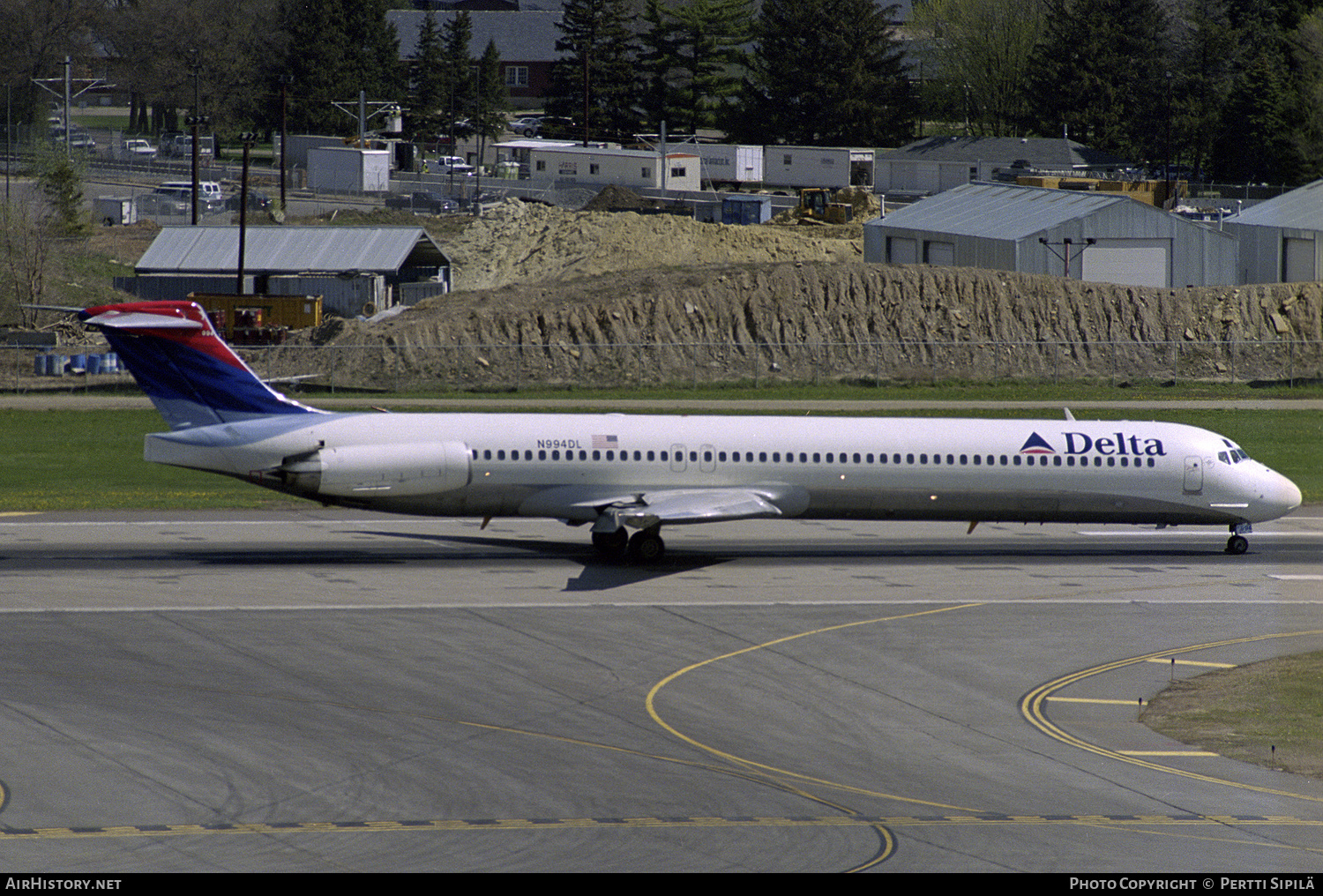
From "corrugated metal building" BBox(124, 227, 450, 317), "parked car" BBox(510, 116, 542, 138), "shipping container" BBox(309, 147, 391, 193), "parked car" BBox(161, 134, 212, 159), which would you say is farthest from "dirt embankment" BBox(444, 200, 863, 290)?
"parked car" BBox(510, 116, 542, 138)

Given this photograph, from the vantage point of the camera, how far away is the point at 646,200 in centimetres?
11350

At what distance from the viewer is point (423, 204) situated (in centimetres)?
12006

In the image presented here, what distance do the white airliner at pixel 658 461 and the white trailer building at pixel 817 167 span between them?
90.2 m

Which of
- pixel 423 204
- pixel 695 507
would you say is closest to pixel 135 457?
pixel 695 507

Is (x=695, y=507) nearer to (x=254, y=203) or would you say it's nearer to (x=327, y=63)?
(x=254, y=203)

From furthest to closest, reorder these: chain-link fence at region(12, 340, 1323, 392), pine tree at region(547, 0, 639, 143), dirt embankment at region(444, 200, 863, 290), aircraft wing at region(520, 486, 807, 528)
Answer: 1. pine tree at region(547, 0, 639, 143)
2. dirt embankment at region(444, 200, 863, 290)
3. chain-link fence at region(12, 340, 1323, 392)
4. aircraft wing at region(520, 486, 807, 528)

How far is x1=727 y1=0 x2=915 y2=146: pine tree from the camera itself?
14262 cm

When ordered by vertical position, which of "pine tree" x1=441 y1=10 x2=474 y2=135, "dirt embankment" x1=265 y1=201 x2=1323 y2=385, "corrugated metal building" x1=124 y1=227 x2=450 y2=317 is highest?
"pine tree" x1=441 y1=10 x2=474 y2=135

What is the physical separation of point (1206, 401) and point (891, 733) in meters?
47.7

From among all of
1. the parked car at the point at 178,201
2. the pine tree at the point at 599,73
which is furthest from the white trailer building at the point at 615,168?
the parked car at the point at 178,201

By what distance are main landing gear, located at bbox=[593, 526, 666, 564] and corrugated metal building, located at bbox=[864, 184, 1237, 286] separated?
4907 cm

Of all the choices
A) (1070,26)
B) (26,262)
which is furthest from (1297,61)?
(26,262)

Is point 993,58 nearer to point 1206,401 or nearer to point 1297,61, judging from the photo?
point 1297,61

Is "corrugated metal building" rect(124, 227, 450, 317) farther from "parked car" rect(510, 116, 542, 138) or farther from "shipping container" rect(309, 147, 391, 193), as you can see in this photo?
"parked car" rect(510, 116, 542, 138)
